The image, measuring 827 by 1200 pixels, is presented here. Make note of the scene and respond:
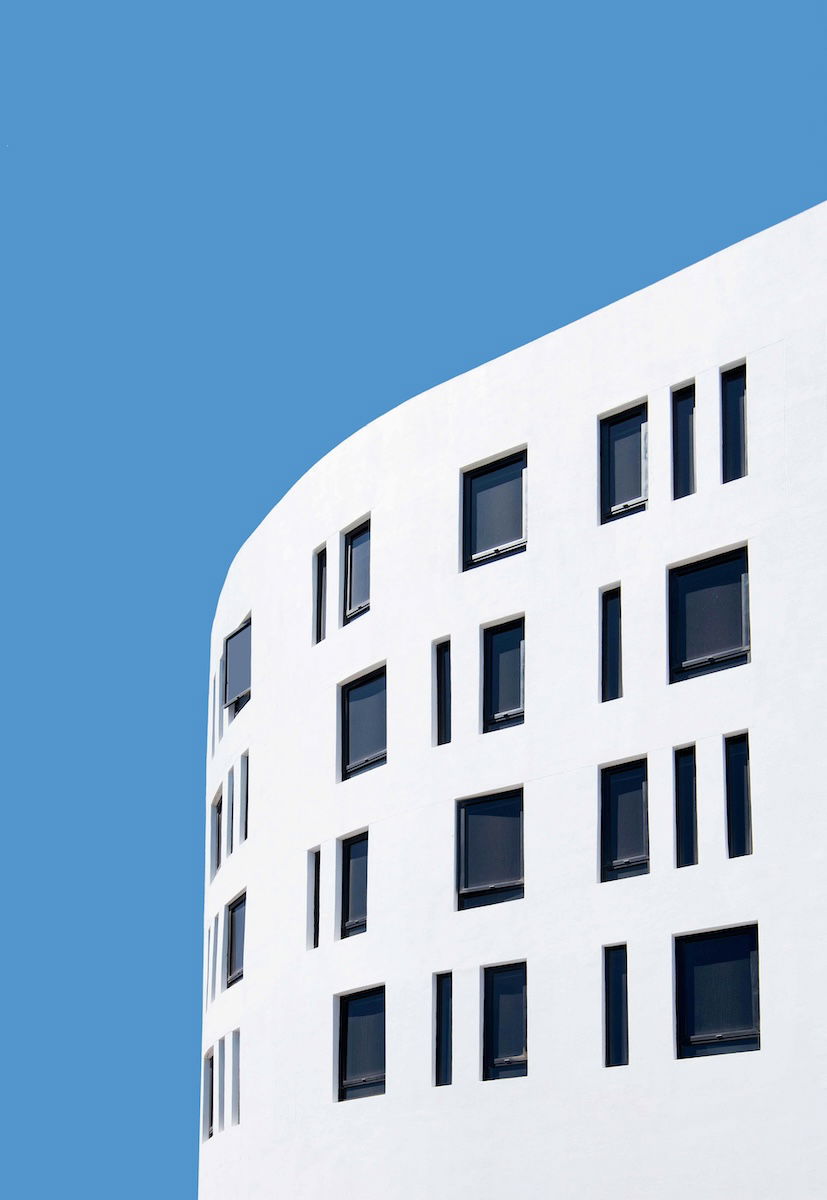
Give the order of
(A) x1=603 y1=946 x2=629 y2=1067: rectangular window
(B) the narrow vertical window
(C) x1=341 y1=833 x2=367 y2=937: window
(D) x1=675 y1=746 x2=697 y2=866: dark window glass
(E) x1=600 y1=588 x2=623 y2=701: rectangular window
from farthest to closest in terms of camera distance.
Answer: (C) x1=341 y1=833 x2=367 y2=937: window, (E) x1=600 y1=588 x2=623 y2=701: rectangular window, (B) the narrow vertical window, (D) x1=675 y1=746 x2=697 y2=866: dark window glass, (A) x1=603 y1=946 x2=629 y2=1067: rectangular window

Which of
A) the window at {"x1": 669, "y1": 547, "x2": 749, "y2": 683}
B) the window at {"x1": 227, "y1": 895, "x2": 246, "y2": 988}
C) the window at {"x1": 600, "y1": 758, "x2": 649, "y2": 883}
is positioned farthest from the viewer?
the window at {"x1": 227, "y1": 895, "x2": 246, "y2": 988}

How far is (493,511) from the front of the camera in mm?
30484

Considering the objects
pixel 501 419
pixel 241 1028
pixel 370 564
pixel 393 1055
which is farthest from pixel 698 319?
pixel 241 1028

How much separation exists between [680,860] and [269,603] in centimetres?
1152

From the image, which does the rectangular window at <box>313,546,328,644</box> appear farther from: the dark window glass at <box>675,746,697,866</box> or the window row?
the dark window glass at <box>675,746,697,866</box>

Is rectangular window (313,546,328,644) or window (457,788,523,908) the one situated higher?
rectangular window (313,546,328,644)

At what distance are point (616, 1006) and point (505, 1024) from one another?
2.11m

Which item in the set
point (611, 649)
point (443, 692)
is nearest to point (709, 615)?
point (611, 649)

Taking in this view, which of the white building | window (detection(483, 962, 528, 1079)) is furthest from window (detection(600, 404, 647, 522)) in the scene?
window (detection(483, 962, 528, 1079))

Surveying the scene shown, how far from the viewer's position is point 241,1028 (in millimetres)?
33656

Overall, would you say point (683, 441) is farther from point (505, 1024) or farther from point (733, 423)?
point (505, 1024)

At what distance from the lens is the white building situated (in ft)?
83.2

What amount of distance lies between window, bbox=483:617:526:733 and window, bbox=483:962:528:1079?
377 centimetres

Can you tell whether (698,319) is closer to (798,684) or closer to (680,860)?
(798,684)
